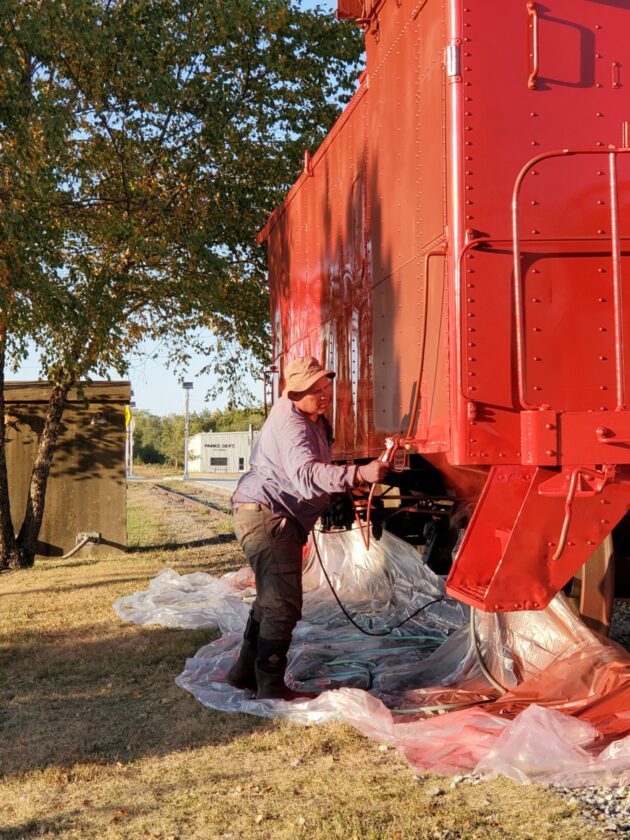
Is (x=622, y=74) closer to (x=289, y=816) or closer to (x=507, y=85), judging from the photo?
(x=507, y=85)

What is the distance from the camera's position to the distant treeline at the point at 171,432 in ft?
289

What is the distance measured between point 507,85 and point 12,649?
5.47 metres

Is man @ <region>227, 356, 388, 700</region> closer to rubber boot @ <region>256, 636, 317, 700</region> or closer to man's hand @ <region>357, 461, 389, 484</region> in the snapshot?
rubber boot @ <region>256, 636, 317, 700</region>

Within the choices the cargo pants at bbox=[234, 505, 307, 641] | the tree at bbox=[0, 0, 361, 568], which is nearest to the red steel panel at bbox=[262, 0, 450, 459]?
the cargo pants at bbox=[234, 505, 307, 641]

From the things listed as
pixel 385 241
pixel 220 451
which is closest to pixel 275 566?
pixel 385 241

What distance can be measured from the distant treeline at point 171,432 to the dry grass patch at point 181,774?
72.7 m

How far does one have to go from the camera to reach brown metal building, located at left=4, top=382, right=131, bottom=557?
14.5 metres

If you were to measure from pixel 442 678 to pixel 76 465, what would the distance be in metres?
9.78

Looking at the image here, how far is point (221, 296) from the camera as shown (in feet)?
42.4

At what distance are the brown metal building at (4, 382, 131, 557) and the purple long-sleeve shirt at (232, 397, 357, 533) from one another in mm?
9092

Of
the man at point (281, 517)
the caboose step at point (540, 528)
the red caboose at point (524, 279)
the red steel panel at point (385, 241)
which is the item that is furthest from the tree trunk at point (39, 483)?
the caboose step at point (540, 528)

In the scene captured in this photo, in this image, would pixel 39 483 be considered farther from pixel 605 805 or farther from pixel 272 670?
pixel 605 805

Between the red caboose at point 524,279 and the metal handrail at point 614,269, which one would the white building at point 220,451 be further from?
the metal handrail at point 614,269

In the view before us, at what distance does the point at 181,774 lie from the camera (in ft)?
14.6
